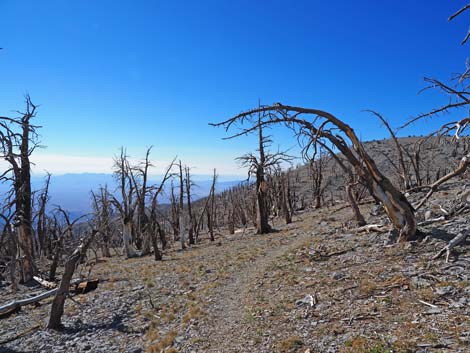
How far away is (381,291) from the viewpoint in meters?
7.31

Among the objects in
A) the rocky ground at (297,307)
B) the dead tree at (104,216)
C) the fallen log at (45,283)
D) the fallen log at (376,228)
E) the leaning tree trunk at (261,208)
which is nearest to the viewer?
the rocky ground at (297,307)

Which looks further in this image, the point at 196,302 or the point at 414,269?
the point at 196,302

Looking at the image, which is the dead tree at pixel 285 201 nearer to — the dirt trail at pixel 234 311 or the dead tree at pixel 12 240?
the dirt trail at pixel 234 311

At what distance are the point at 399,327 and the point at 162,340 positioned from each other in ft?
19.0

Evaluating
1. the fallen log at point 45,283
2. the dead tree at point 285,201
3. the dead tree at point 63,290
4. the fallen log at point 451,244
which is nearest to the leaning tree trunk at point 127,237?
the fallen log at point 45,283

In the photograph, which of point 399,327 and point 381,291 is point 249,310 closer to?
point 381,291

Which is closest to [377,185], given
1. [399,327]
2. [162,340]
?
[399,327]

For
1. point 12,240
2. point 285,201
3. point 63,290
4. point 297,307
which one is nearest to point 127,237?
point 12,240

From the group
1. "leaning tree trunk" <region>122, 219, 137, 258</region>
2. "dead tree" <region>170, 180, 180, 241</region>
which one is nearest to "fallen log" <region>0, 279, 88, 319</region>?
"leaning tree trunk" <region>122, 219, 137, 258</region>

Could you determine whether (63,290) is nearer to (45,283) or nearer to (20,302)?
(20,302)

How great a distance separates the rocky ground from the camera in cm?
592

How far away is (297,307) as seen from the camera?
7922 millimetres

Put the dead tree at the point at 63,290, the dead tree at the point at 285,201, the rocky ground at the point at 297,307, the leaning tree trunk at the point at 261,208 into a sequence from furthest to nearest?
the dead tree at the point at 285,201, the leaning tree trunk at the point at 261,208, the dead tree at the point at 63,290, the rocky ground at the point at 297,307

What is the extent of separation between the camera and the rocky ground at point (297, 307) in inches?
233
